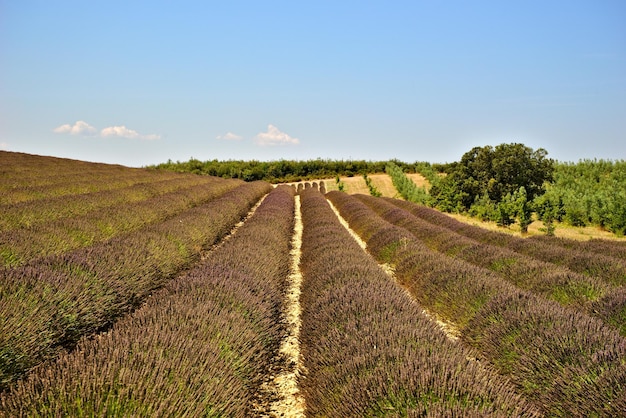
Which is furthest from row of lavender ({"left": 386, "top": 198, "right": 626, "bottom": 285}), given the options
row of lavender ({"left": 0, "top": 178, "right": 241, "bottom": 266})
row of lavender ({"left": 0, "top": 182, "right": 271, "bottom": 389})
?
row of lavender ({"left": 0, "top": 178, "right": 241, "bottom": 266})

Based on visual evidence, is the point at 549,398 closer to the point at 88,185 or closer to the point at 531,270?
the point at 531,270

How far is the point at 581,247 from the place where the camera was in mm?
8930

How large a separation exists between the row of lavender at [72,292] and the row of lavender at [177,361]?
1.66 ft

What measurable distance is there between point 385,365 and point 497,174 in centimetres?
2436

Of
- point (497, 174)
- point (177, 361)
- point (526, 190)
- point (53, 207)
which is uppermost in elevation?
point (497, 174)

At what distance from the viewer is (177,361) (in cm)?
255

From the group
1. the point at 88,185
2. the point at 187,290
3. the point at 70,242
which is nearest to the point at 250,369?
the point at 187,290

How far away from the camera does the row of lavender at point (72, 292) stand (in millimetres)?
3584

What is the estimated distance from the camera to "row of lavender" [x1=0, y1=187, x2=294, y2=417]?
6.62 ft

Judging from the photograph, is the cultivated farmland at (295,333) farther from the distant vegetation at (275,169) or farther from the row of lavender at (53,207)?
the distant vegetation at (275,169)

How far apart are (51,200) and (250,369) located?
30.1 ft

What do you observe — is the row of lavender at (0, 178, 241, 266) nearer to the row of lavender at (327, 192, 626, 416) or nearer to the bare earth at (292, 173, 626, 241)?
the row of lavender at (327, 192, 626, 416)

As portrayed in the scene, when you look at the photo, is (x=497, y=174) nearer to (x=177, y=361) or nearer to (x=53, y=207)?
(x=53, y=207)

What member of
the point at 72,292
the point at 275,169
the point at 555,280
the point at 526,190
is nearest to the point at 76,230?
the point at 72,292
